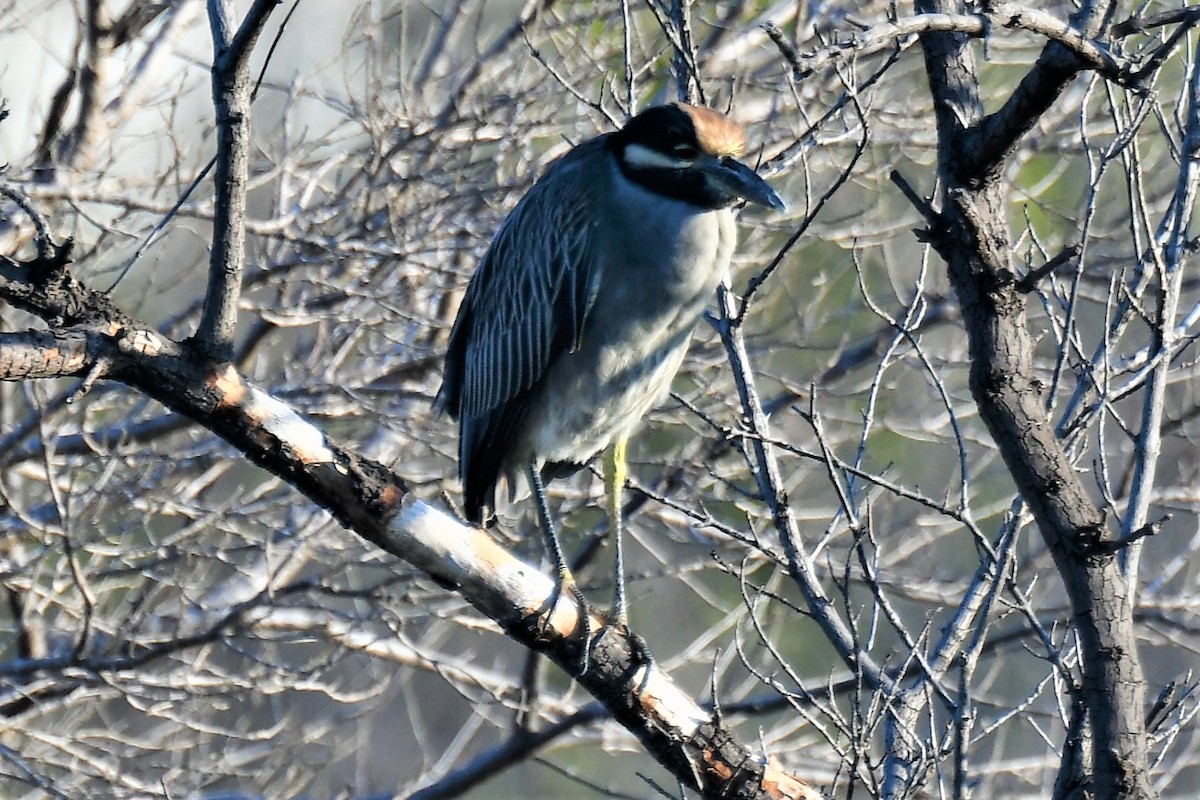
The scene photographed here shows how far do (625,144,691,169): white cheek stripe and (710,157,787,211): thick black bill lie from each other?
11 centimetres

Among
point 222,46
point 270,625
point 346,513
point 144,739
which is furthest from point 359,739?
point 222,46

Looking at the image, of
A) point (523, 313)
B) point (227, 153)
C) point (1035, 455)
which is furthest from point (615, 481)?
point (227, 153)

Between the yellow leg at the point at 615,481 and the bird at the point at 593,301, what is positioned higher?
the bird at the point at 593,301

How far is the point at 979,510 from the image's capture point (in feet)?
19.3

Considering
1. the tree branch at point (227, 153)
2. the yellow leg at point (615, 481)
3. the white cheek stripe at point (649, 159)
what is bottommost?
the tree branch at point (227, 153)

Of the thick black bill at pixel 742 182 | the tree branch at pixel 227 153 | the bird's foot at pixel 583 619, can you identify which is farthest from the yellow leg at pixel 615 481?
the tree branch at pixel 227 153

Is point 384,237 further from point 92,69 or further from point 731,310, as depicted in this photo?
point 731,310

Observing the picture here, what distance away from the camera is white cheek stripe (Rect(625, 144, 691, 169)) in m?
3.89

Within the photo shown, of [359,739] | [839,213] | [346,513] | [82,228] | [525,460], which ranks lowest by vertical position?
[346,513]

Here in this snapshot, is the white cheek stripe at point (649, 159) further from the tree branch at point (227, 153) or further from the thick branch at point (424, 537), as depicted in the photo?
the tree branch at point (227, 153)

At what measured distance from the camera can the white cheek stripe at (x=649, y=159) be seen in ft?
12.8

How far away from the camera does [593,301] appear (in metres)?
4.08

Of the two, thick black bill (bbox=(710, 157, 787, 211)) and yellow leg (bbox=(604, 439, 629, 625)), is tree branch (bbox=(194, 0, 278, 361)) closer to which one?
thick black bill (bbox=(710, 157, 787, 211))

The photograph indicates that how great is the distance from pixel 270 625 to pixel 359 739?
4.50 feet
